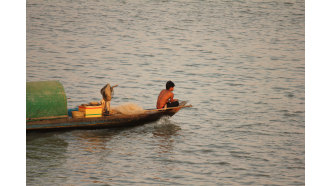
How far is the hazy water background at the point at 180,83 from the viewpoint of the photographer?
10609 millimetres

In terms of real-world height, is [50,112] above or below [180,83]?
above

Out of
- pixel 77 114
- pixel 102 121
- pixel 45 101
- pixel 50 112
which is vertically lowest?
pixel 102 121

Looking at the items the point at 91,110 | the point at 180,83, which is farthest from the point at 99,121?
the point at 180,83

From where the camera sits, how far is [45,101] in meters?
11.5

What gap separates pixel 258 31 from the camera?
97.1 feet

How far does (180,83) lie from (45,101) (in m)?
8.47

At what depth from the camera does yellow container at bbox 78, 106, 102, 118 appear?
39.4ft

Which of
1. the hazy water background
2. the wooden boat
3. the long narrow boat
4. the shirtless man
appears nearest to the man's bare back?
the shirtless man

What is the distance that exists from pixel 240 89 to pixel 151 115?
6254 millimetres

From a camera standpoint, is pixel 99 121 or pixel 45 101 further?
pixel 99 121

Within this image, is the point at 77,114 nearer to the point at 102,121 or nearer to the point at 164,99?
the point at 102,121

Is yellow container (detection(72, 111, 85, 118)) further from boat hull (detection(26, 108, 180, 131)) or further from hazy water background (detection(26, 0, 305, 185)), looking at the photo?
hazy water background (detection(26, 0, 305, 185))
